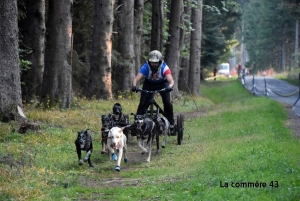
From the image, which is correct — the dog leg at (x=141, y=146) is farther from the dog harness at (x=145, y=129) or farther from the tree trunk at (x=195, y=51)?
the tree trunk at (x=195, y=51)

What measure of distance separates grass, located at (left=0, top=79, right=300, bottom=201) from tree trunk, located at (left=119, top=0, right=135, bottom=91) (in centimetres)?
1227

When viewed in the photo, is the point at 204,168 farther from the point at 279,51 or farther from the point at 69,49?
the point at 279,51

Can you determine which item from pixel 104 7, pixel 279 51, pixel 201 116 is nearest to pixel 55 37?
pixel 104 7

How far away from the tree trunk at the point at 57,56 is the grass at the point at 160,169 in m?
2.81

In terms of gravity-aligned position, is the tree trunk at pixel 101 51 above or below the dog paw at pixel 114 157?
above

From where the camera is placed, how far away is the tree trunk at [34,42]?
82.0ft

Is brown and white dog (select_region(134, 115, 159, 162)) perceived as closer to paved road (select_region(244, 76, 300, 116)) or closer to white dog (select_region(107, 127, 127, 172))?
white dog (select_region(107, 127, 127, 172))

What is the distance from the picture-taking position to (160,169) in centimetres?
1351

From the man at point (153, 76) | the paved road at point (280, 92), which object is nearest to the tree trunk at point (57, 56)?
the man at point (153, 76)

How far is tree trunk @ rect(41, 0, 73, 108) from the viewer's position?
22.6 meters

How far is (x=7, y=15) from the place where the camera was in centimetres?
1717

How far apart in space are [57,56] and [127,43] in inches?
383

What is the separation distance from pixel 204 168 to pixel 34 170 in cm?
316

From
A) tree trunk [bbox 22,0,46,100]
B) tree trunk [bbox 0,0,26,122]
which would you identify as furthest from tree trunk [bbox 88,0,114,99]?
tree trunk [bbox 0,0,26,122]
